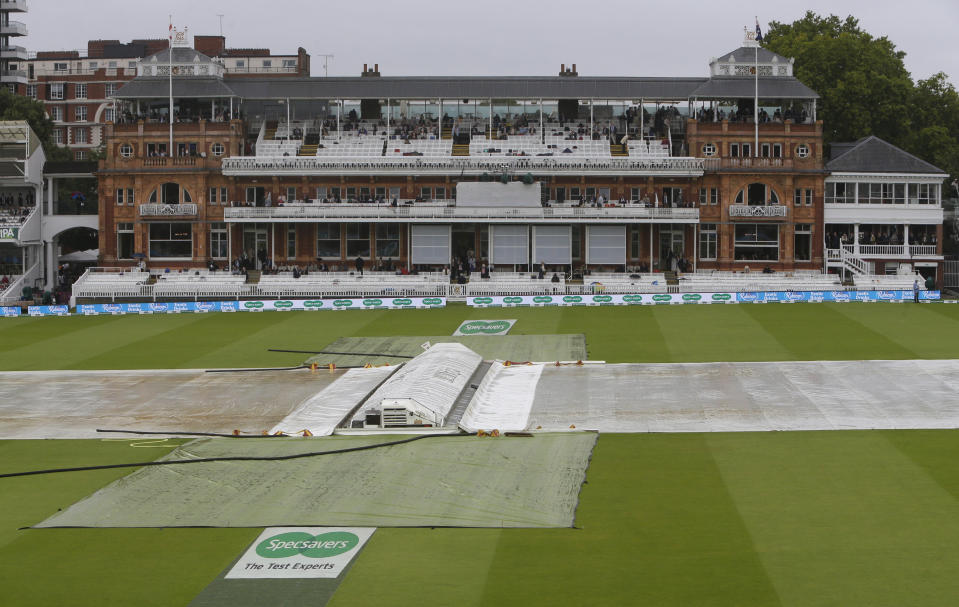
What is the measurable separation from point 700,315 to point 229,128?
3393 cm

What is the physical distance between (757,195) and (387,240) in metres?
23.1

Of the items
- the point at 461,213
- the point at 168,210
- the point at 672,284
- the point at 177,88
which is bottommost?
the point at 672,284

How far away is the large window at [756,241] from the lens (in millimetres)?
71438

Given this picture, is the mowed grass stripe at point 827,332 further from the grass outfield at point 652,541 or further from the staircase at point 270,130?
the staircase at point 270,130

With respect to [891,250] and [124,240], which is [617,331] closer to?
[891,250]

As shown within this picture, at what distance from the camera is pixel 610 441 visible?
2897 centimetres

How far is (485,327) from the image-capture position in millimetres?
52812

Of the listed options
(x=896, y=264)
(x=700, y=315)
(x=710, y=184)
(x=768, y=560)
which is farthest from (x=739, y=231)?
(x=768, y=560)

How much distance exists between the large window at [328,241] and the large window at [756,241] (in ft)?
81.4

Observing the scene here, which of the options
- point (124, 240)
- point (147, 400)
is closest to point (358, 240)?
point (124, 240)

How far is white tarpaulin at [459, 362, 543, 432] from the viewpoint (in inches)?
1209

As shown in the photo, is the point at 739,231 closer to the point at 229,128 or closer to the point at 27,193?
the point at 229,128

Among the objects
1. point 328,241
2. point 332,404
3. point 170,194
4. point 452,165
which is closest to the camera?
point 332,404

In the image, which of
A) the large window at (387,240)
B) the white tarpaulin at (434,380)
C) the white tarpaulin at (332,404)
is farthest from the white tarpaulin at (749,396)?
the large window at (387,240)
